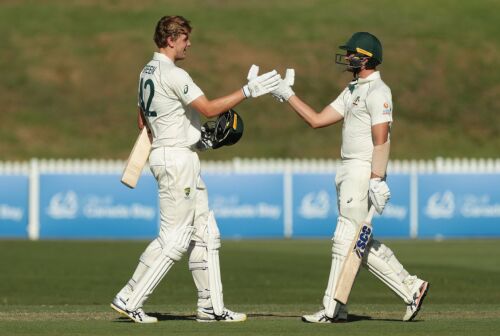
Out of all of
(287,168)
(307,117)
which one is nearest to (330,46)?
(287,168)

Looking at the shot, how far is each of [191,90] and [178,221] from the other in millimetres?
932

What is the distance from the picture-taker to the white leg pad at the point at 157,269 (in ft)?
31.8

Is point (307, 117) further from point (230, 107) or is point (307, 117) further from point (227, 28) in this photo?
point (227, 28)

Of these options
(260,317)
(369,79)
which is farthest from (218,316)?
(369,79)

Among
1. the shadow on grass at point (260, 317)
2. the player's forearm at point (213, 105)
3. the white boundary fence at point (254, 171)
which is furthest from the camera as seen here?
the white boundary fence at point (254, 171)

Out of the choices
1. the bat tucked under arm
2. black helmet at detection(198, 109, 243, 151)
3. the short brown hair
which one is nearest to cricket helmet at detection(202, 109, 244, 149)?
black helmet at detection(198, 109, 243, 151)

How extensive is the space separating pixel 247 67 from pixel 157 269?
36672 mm

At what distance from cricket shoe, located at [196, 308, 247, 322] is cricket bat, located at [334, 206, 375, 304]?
2.36 ft

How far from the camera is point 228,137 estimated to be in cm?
999

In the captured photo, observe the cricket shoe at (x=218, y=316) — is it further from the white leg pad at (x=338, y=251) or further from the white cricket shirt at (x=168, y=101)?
the white cricket shirt at (x=168, y=101)

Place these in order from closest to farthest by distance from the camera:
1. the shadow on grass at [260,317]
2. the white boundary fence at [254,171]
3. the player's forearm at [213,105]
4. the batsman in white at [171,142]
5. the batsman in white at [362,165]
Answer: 1. the player's forearm at [213,105]
2. the batsman in white at [171,142]
3. the batsman in white at [362,165]
4. the shadow on grass at [260,317]
5. the white boundary fence at [254,171]

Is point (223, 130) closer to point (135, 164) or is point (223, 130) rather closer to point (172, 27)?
point (135, 164)

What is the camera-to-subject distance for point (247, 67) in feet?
151

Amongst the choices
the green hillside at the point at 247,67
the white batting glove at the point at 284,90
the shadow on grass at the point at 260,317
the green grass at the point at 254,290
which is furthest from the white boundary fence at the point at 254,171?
the white batting glove at the point at 284,90
